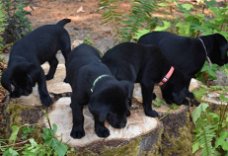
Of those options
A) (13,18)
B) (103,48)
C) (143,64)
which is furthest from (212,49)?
(13,18)

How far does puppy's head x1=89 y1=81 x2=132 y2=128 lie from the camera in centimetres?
372

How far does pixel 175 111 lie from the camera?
5.09 metres

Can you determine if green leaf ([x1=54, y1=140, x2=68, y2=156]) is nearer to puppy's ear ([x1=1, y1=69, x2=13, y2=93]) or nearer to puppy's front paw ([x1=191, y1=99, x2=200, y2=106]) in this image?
puppy's ear ([x1=1, y1=69, x2=13, y2=93])

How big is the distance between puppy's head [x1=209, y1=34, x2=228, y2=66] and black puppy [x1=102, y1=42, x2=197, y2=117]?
83cm

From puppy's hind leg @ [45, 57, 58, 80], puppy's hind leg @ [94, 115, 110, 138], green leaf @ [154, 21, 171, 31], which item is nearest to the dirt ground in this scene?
green leaf @ [154, 21, 171, 31]

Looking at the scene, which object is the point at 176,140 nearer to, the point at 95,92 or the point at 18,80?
the point at 95,92

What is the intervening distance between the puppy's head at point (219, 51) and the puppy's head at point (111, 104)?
2303 millimetres

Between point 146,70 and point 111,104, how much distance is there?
1.45 meters

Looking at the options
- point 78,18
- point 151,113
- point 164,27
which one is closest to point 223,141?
point 151,113

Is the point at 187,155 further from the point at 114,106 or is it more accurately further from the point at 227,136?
the point at 114,106

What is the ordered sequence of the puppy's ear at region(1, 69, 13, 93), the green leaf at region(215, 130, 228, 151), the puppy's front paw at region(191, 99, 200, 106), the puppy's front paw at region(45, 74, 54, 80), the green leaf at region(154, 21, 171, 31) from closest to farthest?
the puppy's ear at region(1, 69, 13, 93), the green leaf at region(215, 130, 228, 151), the puppy's front paw at region(191, 99, 200, 106), the puppy's front paw at region(45, 74, 54, 80), the green leaf at region(154, 21, 171, 31)

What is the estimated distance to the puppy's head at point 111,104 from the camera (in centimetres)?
372

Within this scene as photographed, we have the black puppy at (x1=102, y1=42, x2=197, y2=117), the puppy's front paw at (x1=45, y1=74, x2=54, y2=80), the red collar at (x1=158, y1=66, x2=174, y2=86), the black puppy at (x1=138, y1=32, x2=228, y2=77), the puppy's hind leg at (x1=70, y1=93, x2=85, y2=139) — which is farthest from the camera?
the black puppy at (x1=138, y1=32, x2=228, y2=77)

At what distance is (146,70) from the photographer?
5.14 meters
